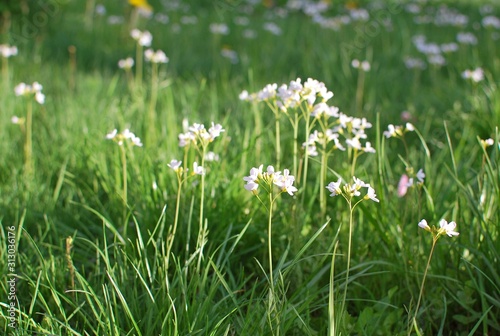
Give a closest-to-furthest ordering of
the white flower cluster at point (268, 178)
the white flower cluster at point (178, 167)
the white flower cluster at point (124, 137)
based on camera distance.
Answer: the white flower cluster at point (268, 178) < the white flower cluster at point (178, 167) < the white flower cluster at point (124, 137)

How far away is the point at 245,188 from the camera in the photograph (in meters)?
1.56

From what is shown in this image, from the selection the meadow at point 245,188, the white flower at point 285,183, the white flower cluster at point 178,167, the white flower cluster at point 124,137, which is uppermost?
the white flower at point 285,183

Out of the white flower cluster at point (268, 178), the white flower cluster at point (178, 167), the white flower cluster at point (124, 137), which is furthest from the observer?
the white flower cluster at point (124, 137)

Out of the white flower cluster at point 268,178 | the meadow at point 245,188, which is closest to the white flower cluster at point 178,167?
the meadow at point 245,188

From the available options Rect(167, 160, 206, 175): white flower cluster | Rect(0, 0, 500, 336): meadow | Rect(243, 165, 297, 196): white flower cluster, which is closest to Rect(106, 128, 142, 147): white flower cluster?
Rect(0, 0, 500, 336): meadow

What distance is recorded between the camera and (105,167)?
2.43 meters

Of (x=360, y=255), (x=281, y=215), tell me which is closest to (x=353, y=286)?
(x=360, y=255)

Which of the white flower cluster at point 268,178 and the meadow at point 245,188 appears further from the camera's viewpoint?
the meadow at point 245,188

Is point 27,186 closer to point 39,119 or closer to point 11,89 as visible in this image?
point 39,119

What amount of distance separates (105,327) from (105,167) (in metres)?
1.01

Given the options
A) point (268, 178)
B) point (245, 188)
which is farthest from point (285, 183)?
point (245, 188)

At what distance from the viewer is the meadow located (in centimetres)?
163

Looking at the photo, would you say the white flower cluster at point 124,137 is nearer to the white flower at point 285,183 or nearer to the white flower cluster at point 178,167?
the white flower cluster at point 178,167

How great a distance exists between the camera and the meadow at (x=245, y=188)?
1631 millimetres
